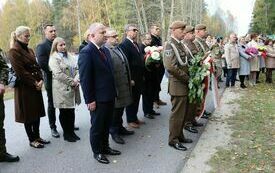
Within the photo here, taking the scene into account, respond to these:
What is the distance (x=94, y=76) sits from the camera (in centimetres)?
597

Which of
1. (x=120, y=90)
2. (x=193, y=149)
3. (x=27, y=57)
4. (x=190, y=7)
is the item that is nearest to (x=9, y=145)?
(x=27, y=57)

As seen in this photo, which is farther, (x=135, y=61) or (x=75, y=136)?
(x=135, y=61)

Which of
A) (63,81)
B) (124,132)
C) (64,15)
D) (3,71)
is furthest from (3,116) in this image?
(64,15)

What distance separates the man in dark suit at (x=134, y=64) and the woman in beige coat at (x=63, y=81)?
4.22 ft

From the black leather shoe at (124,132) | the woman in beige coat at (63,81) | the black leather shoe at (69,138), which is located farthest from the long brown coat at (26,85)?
the black leather shoe at (124,132)

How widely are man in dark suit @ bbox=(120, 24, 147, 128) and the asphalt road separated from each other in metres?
0.36

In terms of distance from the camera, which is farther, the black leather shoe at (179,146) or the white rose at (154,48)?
the white rose at (154,48)

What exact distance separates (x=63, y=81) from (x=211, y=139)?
2.90 metres

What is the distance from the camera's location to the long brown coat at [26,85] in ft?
21.1

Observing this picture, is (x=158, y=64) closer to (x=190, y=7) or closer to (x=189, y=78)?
(x=189, y=78)

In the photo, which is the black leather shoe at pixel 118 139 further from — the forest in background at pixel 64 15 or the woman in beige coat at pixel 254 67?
the forest in background at pixel 64 15

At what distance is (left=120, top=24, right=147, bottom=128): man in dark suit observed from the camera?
8.05 meters

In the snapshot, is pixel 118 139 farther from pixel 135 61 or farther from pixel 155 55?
pixel 155 55

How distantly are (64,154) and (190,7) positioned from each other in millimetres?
54437
